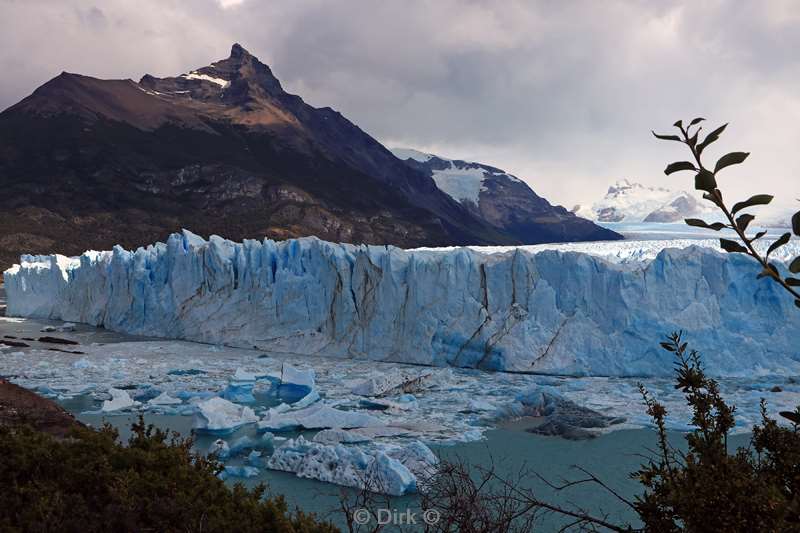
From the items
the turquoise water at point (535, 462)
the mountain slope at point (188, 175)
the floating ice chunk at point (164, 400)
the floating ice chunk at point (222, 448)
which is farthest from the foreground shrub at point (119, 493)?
the mountain slope at point (188, 175)

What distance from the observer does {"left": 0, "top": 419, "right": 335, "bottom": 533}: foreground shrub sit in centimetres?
312

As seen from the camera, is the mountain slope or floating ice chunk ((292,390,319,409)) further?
the mountain slope

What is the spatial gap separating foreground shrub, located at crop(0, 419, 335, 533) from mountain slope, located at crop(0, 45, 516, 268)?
40530mm

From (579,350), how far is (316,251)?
8.18 m

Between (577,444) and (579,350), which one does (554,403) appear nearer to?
(577,444)

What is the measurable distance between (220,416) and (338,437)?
2172 millimetres

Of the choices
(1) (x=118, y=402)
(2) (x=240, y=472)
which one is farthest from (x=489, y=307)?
(2) (x=240, y=472)

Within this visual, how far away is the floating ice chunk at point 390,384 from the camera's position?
12.7 m

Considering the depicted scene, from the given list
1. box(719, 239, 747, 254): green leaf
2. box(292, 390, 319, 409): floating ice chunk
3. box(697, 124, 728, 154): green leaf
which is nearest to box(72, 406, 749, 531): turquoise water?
box(292, 390, 319, 409): floating ice chunk

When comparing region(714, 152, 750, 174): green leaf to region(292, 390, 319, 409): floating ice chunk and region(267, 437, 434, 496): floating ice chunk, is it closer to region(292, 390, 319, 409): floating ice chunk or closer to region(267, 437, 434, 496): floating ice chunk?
region(267, 437, 434, 496): floating ice chunk

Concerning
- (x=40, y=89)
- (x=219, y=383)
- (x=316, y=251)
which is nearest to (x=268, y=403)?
(x=219, y=383)

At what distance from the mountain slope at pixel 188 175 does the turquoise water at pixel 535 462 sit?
36.0 m

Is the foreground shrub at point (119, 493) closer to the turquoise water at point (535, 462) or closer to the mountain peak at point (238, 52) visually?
the turquoise water at point (535, 462)

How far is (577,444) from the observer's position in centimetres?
957
